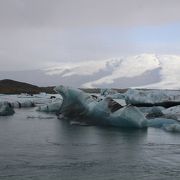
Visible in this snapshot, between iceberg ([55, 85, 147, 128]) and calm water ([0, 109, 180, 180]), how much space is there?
84cm

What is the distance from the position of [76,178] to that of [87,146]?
10.4ft

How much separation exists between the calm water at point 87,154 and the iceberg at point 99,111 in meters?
0.84

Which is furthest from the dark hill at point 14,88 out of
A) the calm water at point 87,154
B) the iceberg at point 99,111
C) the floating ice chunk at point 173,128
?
the calm water at point 87,154

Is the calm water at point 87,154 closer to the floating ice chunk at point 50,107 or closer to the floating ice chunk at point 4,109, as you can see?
the floating ice chunk at point 4,109

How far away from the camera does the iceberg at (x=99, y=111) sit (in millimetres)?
13754

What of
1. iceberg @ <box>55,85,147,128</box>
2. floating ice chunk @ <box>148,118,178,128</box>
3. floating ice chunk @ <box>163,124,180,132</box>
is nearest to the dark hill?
iceberg @ <box>55,85,147,128</box>

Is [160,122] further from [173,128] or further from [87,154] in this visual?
[87,154]

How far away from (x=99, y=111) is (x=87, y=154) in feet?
19.7

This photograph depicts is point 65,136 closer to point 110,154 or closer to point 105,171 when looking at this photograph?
point 110,154

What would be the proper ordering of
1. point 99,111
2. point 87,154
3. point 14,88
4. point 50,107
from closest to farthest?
point 87,154
point 99,111
point 50,107
point 14,88

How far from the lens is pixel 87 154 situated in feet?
28.5

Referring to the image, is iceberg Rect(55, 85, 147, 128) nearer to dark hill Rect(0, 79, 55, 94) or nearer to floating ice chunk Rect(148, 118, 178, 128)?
floating ice chunk Rect(148, 118, 178, 128)

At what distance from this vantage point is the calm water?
6.95 m

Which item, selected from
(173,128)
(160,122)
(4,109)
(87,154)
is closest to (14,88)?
(4,109)
